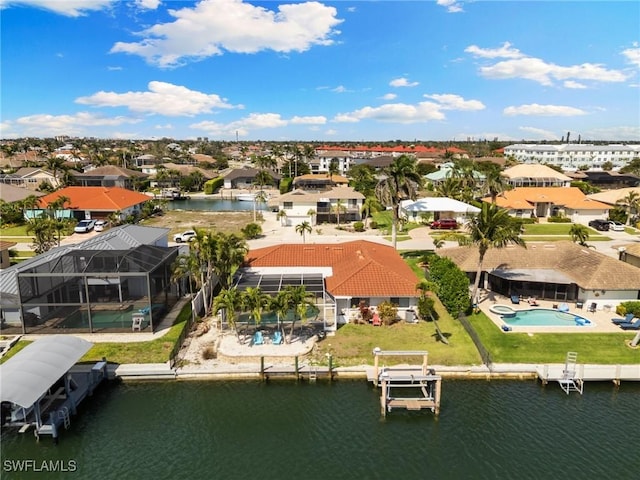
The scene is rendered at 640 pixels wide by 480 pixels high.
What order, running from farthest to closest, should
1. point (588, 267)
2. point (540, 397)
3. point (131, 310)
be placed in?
point (588, 267), point (131, 310), point (540, 397)

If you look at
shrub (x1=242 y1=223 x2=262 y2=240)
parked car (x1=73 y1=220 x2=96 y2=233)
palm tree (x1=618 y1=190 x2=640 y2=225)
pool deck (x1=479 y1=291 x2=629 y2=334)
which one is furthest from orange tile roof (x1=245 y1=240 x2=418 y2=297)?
palm tree (x1=618 y1=190 x2=640 y2=225)

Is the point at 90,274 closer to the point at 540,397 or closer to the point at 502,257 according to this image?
the point at 540,397

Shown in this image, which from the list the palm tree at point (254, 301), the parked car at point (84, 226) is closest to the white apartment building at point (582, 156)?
the parked car at point (84, 226)

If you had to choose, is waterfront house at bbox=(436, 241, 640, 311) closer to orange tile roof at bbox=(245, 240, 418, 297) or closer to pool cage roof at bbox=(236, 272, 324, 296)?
orange tile roof at bbox=(245, 240, 418, 297)

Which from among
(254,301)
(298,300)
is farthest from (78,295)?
(298,300)

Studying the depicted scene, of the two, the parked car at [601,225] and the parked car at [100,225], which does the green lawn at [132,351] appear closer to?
the parked car at [100,225]

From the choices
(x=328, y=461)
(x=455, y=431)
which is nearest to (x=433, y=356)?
(x=455, y=431)

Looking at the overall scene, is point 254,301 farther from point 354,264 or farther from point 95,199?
point 95,199
